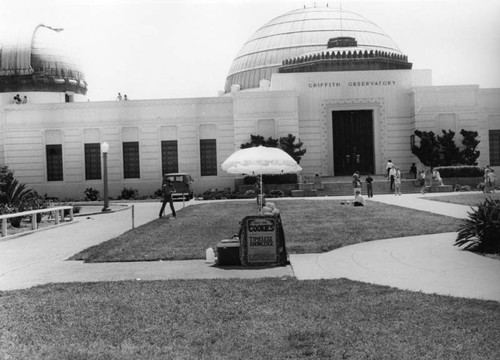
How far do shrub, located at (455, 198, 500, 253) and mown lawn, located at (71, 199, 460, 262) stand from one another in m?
2.55

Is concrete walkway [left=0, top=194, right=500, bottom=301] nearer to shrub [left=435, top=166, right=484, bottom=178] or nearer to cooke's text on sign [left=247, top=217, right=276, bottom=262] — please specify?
cooke's text on sign [left=247, top=217, right=276, bottom=262]

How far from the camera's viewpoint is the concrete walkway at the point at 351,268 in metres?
8.96

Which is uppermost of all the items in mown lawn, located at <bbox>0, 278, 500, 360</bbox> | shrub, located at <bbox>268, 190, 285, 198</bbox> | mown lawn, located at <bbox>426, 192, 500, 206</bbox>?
shrub, located at <bbox>268, 190, 285, 198</bbox>

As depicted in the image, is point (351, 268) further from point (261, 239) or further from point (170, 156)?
point (170, 156)

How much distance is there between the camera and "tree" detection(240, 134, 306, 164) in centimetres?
3922

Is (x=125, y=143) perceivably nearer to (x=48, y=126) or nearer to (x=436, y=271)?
(x=48, y=126)

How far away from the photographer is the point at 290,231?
16.5 metres

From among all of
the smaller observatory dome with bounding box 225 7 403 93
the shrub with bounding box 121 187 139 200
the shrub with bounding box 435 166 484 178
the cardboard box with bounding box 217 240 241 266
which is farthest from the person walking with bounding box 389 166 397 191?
the cardboard box with bounding box 217 240 241 266

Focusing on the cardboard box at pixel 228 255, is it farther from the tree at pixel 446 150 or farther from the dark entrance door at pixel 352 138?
the dark entrance door at pixel 352 138

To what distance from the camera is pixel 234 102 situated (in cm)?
4216

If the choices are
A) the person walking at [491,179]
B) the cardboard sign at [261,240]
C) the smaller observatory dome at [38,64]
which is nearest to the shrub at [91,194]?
the smaller observatory dome at [38,64]

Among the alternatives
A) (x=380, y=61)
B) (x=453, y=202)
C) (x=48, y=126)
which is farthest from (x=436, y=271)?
(x=48, y=126)

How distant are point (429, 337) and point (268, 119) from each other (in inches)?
1436

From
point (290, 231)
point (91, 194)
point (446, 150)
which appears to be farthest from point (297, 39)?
point (290, 231)
